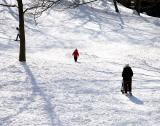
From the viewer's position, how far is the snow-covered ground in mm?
13992

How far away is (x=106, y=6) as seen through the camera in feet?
150

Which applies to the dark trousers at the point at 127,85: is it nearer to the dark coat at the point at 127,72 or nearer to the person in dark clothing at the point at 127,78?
the person in dark clothing at the point at 127,78

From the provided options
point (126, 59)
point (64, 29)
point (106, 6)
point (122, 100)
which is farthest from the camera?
point (106, 6)

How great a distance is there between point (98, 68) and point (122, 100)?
6545mm

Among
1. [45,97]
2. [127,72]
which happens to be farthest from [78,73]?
[45,97]

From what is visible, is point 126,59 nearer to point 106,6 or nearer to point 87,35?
point 87,35

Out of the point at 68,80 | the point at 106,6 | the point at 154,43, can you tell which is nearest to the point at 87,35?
the point at 154,43

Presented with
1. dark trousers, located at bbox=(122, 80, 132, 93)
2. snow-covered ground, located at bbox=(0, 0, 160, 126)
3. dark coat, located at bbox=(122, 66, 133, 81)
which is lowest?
snow-covered ground, located at bbox=(0, 0, 160, 126)

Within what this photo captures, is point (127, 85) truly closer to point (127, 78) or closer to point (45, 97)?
point (127, 78)

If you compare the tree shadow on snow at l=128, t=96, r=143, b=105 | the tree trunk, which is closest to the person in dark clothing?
the tree shadow on snow at l=128, t=96, r=143, b=105

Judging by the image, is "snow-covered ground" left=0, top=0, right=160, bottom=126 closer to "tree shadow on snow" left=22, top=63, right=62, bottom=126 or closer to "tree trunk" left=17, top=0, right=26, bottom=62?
"tree shadow on snow" left=22, top=63, right=62, bottom=126

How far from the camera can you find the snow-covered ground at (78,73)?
45.9 ft

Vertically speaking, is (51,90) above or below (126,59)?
above

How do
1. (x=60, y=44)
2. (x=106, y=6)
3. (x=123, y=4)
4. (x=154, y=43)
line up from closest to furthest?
1. (x=60, y=44)
2. (x=154, y=43)
3. (x=106, y=6)
4. (x=123, y=4)
